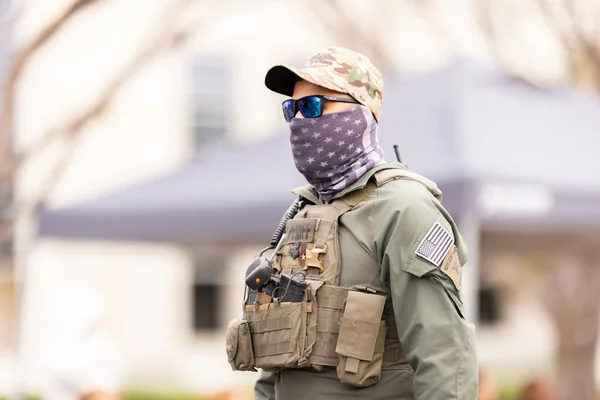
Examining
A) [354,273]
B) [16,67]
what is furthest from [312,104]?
[16,67]

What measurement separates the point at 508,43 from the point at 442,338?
10.7 meters

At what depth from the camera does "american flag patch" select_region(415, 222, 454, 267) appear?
2354mm

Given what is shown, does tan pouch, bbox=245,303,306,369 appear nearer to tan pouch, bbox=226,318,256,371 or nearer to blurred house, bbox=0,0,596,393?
tan pouch, bbox=226,318,256,371

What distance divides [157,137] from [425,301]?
15.2 m

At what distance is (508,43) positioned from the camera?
12656 mm

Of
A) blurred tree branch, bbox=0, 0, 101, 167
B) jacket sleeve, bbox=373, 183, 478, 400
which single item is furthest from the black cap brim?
blurred tree branch, bbox=0, 0, 101, 167

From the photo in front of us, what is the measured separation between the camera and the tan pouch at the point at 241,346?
103 inches

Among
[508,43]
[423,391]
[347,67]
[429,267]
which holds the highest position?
[508,43]

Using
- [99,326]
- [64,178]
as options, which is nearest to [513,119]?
[99,326]

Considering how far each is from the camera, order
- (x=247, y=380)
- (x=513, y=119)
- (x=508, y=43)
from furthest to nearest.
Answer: (x=247, y=380), (x=508, y=43), (x=513, y=119)

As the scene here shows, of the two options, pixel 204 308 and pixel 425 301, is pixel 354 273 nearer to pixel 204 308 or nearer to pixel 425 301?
pixel 425 301

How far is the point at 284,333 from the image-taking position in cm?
251

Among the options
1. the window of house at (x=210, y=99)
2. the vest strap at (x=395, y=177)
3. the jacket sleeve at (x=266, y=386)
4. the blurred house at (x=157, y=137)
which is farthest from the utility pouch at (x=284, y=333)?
the window of house at (x=210, y=99)

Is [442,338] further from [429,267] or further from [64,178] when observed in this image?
[64,178]
